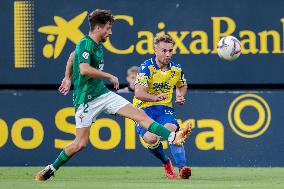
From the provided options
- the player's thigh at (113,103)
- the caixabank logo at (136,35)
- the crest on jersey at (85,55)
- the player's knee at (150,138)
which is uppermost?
the caixabank logo at (136,35)

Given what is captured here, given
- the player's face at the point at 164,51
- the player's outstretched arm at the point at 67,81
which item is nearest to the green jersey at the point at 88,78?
the player's outstretched arm at the point at 67,81

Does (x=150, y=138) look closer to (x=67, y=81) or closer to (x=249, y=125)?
(x=67, y=81)

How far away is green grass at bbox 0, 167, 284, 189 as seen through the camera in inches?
446

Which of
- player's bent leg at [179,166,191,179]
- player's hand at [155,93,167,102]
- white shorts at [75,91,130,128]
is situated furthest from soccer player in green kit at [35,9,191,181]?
player's hand at [155,93,167,102]

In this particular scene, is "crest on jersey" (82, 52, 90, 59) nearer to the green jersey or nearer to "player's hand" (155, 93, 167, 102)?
the green jersey

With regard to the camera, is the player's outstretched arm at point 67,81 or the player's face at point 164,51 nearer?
the player's outstretched arm at point 67,81

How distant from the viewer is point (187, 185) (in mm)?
11312

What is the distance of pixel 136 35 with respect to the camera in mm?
16156

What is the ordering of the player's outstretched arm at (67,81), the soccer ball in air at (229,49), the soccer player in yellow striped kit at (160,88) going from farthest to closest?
the soccer ball in air at (229,49) < the soccer player in yellow striped kit at (160,88) < the player's outstretched arm at (67,81)

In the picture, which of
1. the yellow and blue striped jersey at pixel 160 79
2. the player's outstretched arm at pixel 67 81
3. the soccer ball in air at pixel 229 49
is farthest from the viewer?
the soccer ball in air at pixel 229 49

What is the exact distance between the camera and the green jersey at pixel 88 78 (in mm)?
11805

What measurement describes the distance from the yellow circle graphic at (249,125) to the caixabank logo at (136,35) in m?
0.74

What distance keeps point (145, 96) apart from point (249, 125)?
3.63m

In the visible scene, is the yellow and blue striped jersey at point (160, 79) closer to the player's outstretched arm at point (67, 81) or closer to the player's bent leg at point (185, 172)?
the player's bent leg at point (185, 172)
